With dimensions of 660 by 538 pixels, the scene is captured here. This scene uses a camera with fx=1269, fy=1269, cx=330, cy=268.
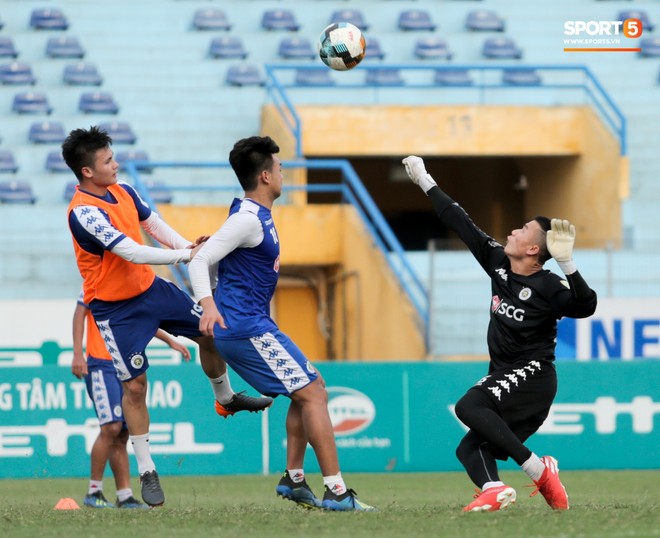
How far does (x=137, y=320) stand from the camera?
8.45 meters

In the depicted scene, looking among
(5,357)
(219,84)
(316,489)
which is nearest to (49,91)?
(219,84)

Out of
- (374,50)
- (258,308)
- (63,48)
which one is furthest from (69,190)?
(258,308)

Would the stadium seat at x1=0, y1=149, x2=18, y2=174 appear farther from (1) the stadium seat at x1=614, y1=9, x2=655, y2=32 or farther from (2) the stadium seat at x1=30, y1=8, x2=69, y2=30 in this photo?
(1) the stadium seat at x1=614, y1=9, x2=655, y2=32

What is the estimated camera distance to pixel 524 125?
869 inches

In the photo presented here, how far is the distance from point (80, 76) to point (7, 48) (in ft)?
5.43

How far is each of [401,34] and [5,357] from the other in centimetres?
1194

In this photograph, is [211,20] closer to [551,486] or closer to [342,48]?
[342,48]

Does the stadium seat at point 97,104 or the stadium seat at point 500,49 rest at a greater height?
the stadium seat at point 500,49

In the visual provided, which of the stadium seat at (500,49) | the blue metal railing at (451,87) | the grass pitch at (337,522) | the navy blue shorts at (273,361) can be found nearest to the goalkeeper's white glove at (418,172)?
the navy blue shorts at (273,361)

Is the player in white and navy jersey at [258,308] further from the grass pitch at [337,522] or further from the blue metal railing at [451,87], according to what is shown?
the blue metal railing at [451,87]

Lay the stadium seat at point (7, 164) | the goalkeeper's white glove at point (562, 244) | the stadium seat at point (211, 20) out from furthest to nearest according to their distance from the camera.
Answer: the stadium seat at point (211, 20) < the stadium seat at point (7, 164) < the goalkeeper's white glove at point (562, 244)

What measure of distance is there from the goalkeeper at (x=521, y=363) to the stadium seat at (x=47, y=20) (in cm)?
1832

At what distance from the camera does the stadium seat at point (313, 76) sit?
75.6ft

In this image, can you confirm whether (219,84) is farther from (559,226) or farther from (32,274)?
(559,226)
